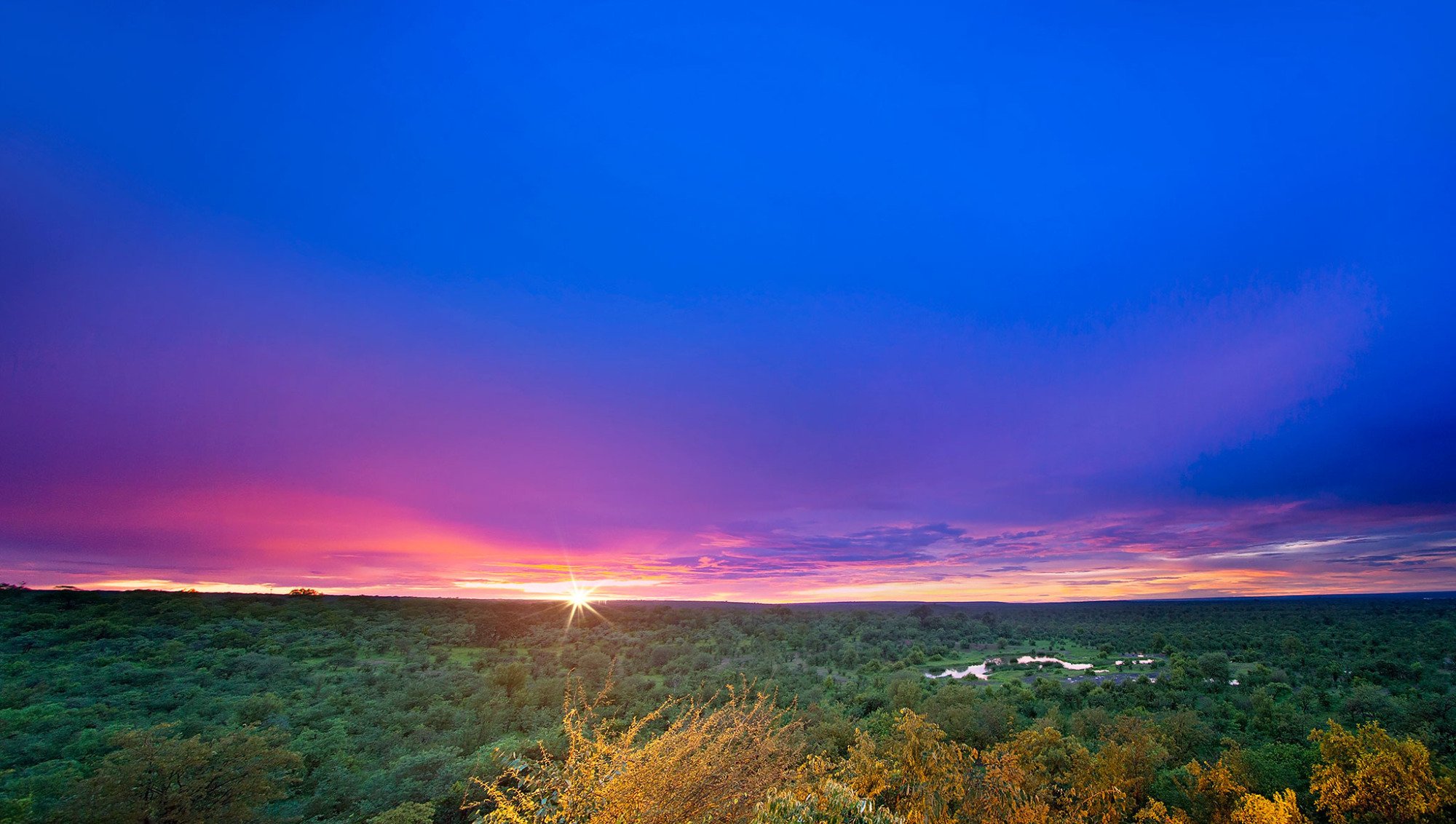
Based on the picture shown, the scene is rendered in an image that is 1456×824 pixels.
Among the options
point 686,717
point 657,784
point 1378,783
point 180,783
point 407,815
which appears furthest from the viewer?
point 407,815

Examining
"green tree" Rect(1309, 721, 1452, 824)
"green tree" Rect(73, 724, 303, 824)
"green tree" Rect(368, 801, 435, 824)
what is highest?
"green tree" Rect(1309, 721, 1452, 824)

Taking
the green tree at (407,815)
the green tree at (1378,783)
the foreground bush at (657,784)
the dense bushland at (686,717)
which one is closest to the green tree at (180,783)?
the dense bushland at (686,717)

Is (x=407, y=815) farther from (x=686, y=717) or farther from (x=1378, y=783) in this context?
(x=1378, y=783)

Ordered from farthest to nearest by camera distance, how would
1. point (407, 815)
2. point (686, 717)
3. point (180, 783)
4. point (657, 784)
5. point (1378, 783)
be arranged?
1. point (407, 815)
2. point (180, 783)
3. point (1378, 783)
4. point (686, 717)
5. point (657, 784)

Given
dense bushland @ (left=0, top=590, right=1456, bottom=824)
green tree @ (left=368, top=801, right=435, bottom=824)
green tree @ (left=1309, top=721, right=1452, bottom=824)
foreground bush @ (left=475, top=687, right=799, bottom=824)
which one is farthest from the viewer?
green tree @ (left=368, top=801, right=435, bottom=824)

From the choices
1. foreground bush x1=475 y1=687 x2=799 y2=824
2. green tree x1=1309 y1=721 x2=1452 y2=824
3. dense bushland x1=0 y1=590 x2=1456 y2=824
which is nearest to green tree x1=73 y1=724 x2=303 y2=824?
dense bushland x1=0 y1=590 x2=1456 y2=824

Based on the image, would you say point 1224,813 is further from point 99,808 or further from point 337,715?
point 337,715

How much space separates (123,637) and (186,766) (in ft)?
126

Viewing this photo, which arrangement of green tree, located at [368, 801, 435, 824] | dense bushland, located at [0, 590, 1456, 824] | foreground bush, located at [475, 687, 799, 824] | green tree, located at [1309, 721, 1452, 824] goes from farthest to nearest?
green tree, located at [368, 801, 435, 824]
dense bushland, located at [0, 590, 1456, 824]
green tree, located at [1309, 721, 1452, 824]
foreground bush, located at [475, 687, 799, 824]

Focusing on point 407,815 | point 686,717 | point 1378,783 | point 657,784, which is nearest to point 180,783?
point 407,815

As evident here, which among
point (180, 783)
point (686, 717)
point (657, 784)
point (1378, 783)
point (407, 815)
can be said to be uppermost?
point (657, 784)

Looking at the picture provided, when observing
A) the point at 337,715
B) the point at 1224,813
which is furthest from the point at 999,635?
the point at 337,715

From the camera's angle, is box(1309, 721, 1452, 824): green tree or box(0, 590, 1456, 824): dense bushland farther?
box(0, 590, 1456, 824): dense bushland

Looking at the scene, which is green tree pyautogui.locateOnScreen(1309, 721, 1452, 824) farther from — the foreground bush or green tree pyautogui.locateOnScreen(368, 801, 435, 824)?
green tree pyautogui.locateOnScreen(368, 801, 435, 824)
